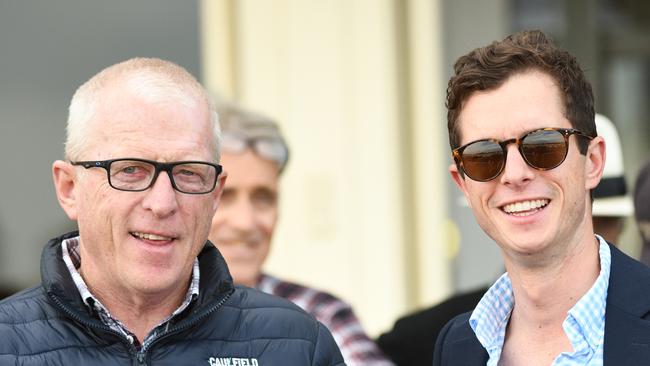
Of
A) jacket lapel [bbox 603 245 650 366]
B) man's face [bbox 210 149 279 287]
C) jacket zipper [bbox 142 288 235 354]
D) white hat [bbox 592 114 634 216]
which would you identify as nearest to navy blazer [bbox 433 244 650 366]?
jacket lapel [bbox 603 245 650 366]

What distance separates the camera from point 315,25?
610 cm

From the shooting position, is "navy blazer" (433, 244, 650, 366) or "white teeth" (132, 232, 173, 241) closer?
"navy blazer" (433, 244, 650, 366)

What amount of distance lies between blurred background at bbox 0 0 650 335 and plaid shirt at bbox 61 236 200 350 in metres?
3.21

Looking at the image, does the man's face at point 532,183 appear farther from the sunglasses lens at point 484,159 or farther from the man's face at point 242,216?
the man's face at point 242,216

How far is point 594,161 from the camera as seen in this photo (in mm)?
2680

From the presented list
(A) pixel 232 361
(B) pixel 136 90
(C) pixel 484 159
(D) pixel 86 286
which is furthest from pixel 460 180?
(D) pixel 86 286

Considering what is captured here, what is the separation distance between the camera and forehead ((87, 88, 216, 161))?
8.50ft

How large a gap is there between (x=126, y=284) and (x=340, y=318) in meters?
1.48

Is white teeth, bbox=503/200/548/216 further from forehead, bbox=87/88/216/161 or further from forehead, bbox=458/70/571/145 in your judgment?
forehead, bbox=87/88/216/161

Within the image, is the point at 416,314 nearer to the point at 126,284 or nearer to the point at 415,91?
the point at 126,284

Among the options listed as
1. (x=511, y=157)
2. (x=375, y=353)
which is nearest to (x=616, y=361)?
(x=511, y=157)

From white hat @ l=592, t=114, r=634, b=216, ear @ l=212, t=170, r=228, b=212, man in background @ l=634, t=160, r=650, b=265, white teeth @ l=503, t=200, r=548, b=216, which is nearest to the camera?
white teeth @ l=503, t=200, r=548, b=216

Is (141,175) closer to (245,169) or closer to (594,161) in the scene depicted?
(594,161)

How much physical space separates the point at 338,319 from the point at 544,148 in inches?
61.9
